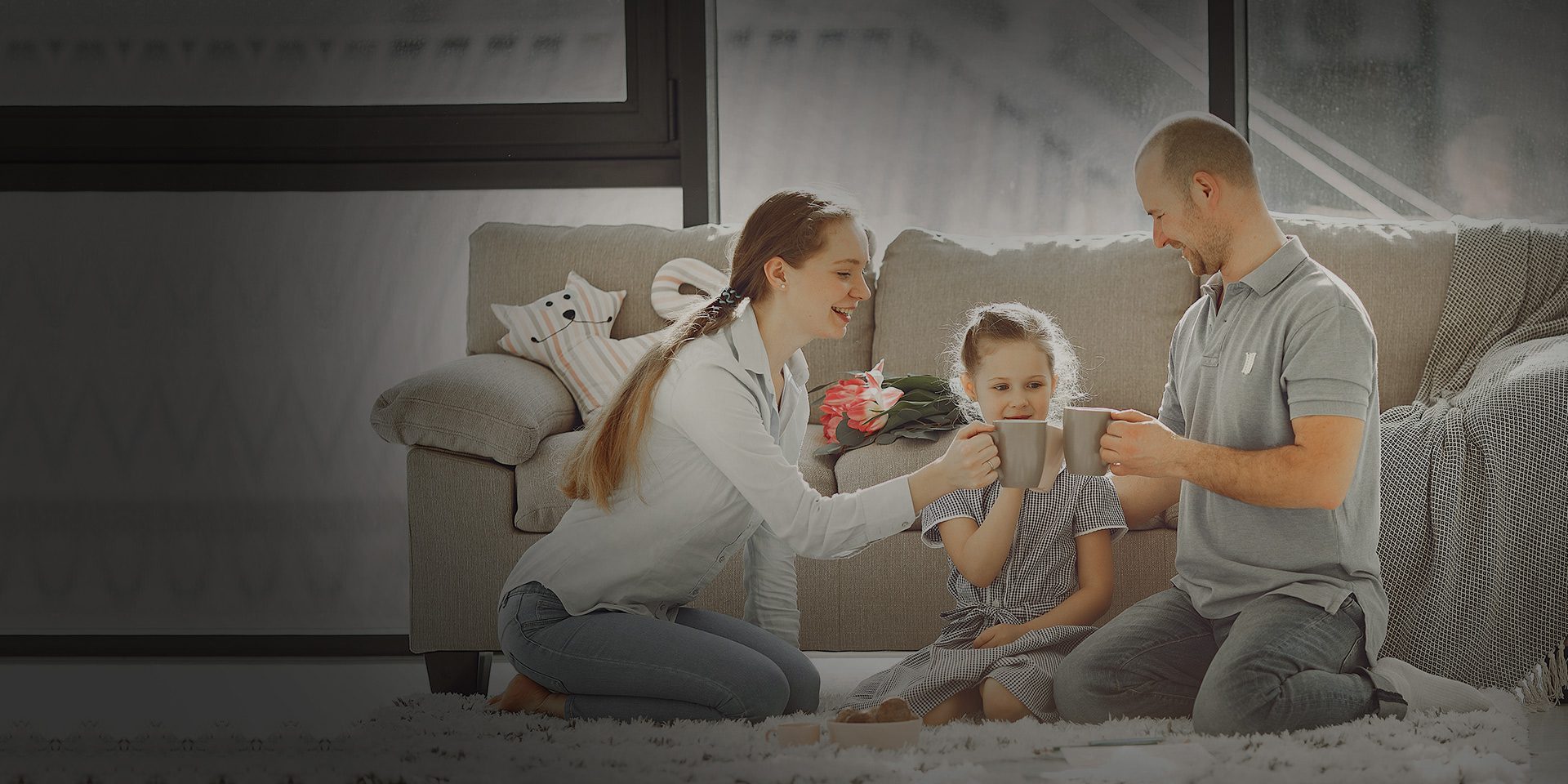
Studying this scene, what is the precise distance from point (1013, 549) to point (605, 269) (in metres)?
1.38

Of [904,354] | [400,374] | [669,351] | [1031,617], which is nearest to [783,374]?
[669,351]

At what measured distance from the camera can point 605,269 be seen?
2.85m

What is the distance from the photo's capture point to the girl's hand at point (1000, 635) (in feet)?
5.77

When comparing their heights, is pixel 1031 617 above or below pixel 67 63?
below

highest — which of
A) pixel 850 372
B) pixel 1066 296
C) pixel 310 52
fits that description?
pixel 310 52

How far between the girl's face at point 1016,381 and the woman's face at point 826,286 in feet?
0.81

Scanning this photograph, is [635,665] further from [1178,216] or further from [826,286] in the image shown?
[1178,216]

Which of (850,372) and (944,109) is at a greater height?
(944,109)

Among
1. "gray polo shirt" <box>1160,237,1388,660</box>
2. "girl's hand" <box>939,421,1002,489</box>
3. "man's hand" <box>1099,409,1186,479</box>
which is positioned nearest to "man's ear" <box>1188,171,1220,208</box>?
"gray polo shirt" <box>1160,237,1388,660</box>

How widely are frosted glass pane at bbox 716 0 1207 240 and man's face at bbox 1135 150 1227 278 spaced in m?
1.76

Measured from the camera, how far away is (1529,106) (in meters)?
3.20

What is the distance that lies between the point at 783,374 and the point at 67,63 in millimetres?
2458

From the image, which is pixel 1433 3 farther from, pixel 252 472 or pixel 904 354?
pixel 252 472

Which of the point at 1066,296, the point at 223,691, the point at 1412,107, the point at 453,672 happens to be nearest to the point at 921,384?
the point at 1066,296
